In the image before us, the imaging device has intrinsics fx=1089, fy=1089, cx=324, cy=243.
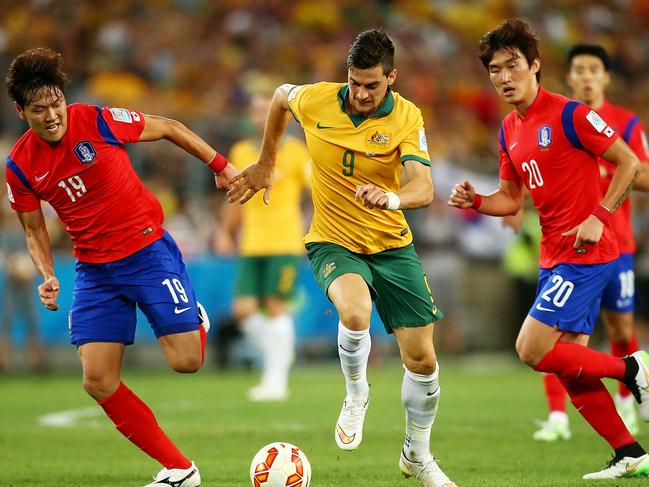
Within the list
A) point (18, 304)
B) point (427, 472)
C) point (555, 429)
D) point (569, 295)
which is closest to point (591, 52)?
point (569, 295)

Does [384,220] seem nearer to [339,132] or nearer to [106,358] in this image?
[339,132]

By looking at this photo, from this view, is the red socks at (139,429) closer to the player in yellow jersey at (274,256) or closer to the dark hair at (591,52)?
the dark hair at (591,52)

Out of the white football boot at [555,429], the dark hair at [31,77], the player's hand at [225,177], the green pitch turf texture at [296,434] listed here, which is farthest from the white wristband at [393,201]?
the white football boot at [555,429]

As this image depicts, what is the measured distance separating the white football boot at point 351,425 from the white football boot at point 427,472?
35 centimetres

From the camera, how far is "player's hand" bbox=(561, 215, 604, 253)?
6250mm

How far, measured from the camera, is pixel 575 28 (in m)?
21.1

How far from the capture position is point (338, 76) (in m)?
18.5

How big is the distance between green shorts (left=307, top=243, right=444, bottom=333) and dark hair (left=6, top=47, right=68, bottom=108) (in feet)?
6.11

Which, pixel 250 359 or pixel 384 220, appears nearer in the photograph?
pixel 384 220

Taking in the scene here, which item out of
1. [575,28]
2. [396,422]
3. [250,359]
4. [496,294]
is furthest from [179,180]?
[575,28]

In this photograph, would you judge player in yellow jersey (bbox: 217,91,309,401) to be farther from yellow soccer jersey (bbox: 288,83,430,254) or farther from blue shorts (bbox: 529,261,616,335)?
blue shorts (bbox: 529,261,616,335)

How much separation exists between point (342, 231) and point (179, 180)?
997 centimetres

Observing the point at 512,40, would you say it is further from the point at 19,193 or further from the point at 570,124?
the point at 19,193

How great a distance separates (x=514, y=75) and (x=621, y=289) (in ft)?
7.09
